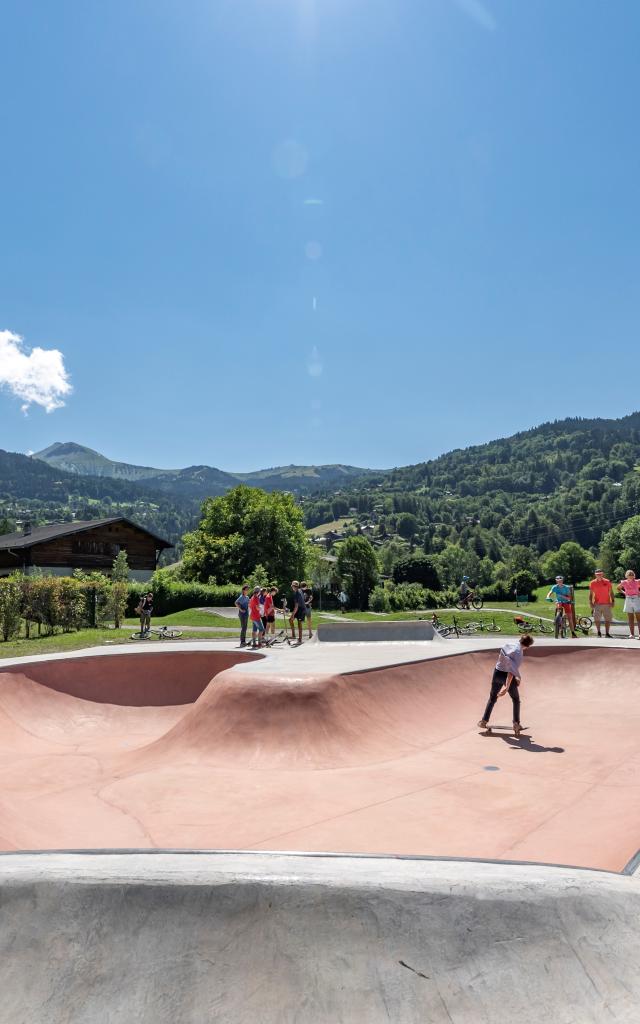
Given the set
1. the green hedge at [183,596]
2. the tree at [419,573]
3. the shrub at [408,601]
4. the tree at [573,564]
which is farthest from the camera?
the tree at [573,564]

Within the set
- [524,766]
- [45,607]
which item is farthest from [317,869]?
[45,607]

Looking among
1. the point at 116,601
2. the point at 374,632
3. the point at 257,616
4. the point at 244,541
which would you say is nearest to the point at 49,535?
the point at 244,541

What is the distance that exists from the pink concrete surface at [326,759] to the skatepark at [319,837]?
41 millimetres

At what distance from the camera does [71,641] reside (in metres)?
19.2

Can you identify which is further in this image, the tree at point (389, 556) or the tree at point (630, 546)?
the tree at point (389, 556)

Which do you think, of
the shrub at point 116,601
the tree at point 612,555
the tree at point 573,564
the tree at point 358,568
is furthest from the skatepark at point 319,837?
the tree at point 573,564

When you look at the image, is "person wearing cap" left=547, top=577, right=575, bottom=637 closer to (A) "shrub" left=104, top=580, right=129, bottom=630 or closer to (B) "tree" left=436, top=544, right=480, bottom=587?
(A) "shrub" left=104, top=580, right=129, bottom=630

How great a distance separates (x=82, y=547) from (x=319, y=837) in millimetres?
40943

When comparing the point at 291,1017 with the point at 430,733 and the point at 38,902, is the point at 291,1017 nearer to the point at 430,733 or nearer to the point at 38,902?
the point at 38,902

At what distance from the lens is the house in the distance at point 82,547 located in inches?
1587

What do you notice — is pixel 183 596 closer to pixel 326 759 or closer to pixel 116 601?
pixel 116 601

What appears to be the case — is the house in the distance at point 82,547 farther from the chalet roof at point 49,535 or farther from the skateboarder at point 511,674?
the skateboarder at point 511,674

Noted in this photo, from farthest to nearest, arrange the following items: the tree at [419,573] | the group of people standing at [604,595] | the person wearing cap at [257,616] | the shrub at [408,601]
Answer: the tree at [419,573] < the shrub at [408,601] < the person wearing cap at [257,616] < the group of people standing at [604,595]

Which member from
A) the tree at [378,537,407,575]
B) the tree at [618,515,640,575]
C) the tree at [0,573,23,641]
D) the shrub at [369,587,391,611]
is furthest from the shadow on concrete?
the tree at [378,537,407,575]
